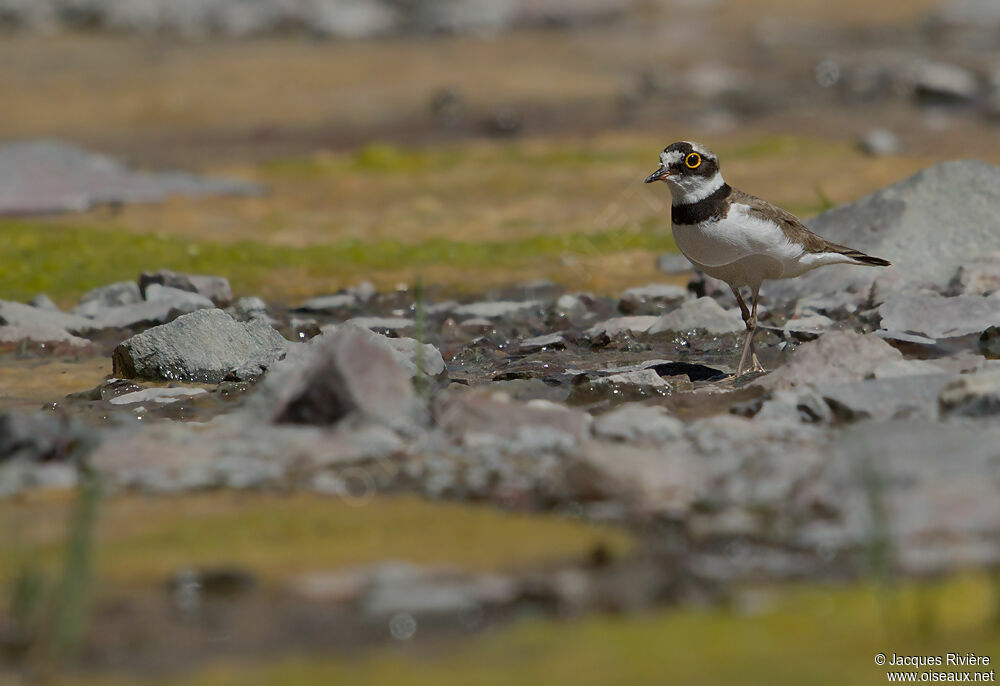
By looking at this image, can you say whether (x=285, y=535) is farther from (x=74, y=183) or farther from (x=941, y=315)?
(x=74, y=183)

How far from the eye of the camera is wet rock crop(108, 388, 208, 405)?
5371mm

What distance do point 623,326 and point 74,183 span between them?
6.15 meters

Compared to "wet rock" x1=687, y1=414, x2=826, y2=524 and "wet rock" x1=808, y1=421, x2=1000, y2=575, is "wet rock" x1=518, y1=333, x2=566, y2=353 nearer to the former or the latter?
"wet rock" x1=687, y1=414, x2=826, y2=524

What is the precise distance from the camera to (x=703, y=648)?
287cm

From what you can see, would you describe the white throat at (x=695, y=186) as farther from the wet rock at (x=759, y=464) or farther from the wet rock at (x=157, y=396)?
the wet rock at (x=157, y=396)

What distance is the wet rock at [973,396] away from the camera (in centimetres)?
430

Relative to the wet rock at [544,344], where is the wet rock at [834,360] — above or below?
above

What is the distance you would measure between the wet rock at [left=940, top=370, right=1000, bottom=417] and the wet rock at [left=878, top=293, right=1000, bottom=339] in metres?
1.47

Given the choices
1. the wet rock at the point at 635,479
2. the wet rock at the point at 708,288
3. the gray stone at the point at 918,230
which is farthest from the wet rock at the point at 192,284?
the wet rock at the point at 635,479

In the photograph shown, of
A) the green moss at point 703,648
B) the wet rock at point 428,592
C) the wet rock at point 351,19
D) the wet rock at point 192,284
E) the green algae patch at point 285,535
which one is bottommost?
the green moss at point 703,648

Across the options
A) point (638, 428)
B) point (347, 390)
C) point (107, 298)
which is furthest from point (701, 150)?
point (107, 298)

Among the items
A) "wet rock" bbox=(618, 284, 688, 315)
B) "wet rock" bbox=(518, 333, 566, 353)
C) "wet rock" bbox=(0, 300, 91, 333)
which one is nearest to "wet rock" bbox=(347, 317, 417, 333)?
"wet rock" bbox=(518, 333, 566, 353)

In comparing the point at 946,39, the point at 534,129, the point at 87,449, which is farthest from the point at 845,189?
the point at 946,39

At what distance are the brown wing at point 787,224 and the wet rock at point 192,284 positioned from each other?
301cm
